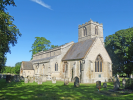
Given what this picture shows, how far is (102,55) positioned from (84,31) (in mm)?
22612

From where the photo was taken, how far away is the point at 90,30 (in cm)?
4531

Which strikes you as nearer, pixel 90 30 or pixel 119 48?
pixel 119 48

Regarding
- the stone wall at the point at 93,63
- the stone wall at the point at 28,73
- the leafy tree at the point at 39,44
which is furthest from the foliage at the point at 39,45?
the stone wall at the point at 93,63

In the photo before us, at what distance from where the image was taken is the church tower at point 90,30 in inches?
1789

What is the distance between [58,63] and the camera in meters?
31.8

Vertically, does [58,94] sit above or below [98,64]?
below

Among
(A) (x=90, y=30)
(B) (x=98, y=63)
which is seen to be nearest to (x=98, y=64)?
(B) (x=98, y=63)

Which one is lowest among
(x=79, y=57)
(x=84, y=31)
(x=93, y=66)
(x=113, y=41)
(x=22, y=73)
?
(x=22, y=73)

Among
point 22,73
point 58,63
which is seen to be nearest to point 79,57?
point 58,63

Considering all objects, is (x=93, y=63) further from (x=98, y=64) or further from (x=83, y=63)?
(x=83, y=63)

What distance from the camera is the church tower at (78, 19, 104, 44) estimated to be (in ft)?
149

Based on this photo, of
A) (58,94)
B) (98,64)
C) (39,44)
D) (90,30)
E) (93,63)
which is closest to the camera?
(58,94)

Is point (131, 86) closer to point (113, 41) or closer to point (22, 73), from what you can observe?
point (113, 41)

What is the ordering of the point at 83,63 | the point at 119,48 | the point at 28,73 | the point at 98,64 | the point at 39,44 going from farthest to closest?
1. the point at 39,44
2. the point at 28,73
3. the point at 119,48
4. the point at 98,64
5. the point at 83,63
